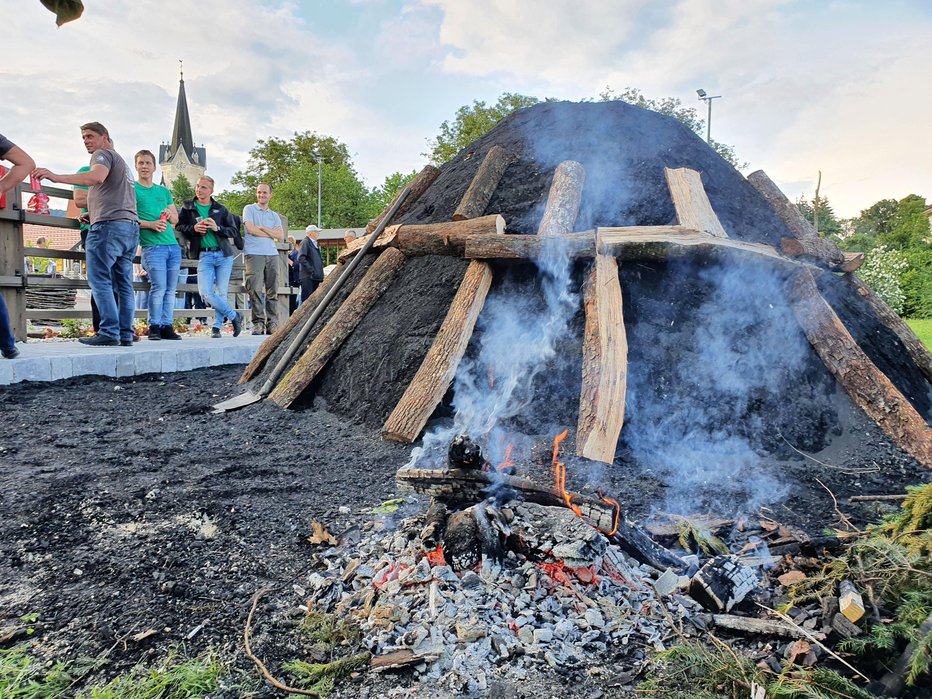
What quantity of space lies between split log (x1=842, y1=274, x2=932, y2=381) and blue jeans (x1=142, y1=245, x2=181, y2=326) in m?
7.56

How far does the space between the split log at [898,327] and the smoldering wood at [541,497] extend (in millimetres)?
3554

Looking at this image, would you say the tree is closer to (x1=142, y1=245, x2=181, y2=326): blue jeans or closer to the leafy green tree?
the leafy green tree

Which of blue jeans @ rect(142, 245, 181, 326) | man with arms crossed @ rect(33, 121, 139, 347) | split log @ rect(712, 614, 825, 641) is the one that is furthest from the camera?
blue jeans @ rect(142, 245, 181, 326)

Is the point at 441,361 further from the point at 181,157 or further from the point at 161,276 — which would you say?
the point at 181,157

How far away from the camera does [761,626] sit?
6.56ft

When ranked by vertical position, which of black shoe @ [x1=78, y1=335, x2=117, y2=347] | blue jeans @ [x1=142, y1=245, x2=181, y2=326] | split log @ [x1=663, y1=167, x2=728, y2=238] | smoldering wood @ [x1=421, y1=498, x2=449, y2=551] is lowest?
smoldering wood @ [x1=421, y1=498, x2=449, y2=551]

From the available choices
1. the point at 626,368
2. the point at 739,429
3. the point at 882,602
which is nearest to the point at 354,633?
the point at 882,602

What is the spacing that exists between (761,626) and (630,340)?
2.43 metres

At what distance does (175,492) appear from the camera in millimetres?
3289

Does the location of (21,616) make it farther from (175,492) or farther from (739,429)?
(739,429)

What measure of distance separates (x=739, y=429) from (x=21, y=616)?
3976 millimetres

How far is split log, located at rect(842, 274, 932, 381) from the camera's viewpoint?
15.3 feet

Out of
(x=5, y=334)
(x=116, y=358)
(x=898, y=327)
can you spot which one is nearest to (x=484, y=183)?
(x=898, y=327)

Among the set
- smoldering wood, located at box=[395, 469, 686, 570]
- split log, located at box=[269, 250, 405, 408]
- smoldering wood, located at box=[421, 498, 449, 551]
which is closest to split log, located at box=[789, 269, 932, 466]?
smoldering wood, located at box=[395, 469, 686, 570]
